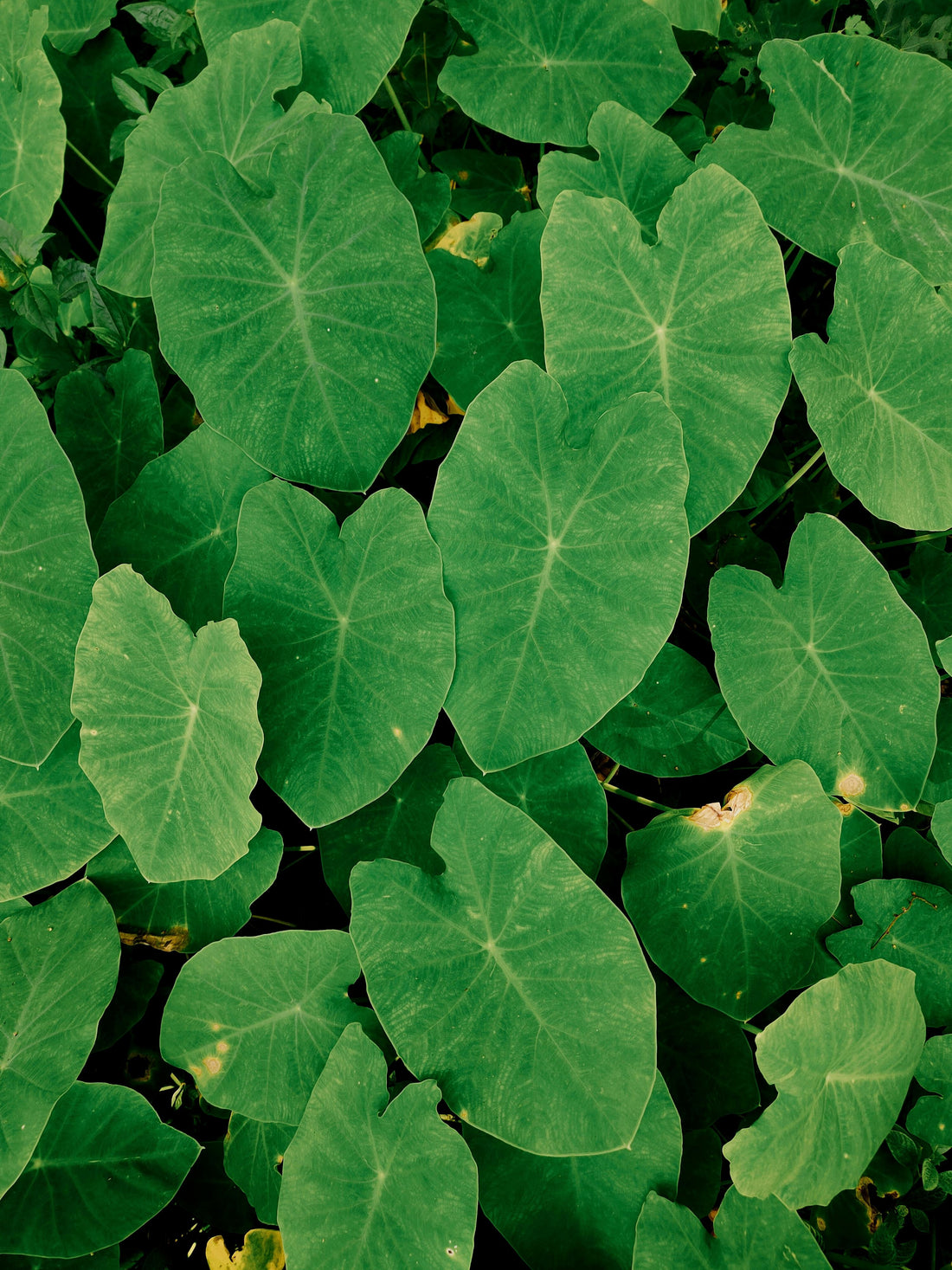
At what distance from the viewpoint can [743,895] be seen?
4.43 ft

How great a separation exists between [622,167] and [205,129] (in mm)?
757

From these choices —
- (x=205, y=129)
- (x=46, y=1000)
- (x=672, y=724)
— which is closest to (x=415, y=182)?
(x=205, y=129)

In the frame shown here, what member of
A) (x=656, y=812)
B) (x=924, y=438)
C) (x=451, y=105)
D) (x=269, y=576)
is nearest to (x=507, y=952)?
(x=656, y=812)

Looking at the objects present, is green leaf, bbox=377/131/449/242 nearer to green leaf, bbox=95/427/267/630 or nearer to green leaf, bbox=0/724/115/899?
green leaf, bbox=95/427/267/630

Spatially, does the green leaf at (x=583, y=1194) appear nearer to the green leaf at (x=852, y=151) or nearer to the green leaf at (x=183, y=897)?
the green leaf at (x=183, y=897)

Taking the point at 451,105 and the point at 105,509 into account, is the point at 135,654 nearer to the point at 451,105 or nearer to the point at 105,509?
the point at 105,509

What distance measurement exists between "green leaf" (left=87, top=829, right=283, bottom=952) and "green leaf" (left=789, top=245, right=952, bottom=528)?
3.80 feet

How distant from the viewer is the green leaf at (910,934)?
141cm

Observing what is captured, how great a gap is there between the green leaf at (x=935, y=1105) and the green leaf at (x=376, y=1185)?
0.75 meters

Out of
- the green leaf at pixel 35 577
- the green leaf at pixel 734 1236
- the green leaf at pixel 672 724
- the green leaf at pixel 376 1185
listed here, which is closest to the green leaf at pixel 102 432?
the green leaf at pixel 35 577

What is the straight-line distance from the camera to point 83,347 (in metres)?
1.78

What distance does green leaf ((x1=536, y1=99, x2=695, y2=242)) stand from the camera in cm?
148

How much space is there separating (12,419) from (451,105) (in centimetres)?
128

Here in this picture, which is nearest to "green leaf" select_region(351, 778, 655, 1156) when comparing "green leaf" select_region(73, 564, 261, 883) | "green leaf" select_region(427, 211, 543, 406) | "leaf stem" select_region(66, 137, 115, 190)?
"green leaf" select_region(73, 564, 261, 883)
